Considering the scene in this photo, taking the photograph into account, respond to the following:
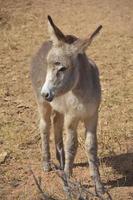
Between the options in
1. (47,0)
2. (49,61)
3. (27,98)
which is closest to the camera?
(49,61)

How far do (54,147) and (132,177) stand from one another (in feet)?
3.86

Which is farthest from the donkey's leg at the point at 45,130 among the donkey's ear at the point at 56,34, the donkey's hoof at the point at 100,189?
the donkey's ear at the point at 56,34

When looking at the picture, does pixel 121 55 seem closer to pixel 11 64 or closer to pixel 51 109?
pixel 11 64

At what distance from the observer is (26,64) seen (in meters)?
9.28

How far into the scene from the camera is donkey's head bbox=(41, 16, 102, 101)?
4.83 meters

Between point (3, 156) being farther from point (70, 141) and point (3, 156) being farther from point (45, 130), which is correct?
point (70, 141)

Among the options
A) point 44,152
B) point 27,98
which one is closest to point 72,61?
point 44,152

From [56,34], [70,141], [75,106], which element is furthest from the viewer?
[70,141]

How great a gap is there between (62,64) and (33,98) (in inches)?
124

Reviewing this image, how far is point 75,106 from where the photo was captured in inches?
205

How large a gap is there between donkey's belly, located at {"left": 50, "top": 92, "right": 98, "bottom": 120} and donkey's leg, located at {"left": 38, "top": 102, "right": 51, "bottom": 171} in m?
0.46

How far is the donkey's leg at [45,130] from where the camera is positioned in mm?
5816

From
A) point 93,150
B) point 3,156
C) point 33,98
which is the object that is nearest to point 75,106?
point 93,150

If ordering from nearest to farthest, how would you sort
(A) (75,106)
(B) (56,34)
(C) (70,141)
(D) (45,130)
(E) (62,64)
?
1. (E) (62,64)
2. (B) (56,34)
3. (A) (75,106)
4. (C) (70,141)
5. (D) (45,130)
